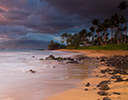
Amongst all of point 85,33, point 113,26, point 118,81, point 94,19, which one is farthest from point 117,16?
point 118,81

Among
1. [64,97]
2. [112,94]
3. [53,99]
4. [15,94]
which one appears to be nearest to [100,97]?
[112,94]

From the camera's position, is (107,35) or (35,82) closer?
(35,82)

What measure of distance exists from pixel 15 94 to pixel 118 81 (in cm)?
383

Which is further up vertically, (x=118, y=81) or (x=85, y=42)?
(x=85, y=42)

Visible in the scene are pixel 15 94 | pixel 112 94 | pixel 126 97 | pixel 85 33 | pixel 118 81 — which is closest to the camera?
pixel 126 97

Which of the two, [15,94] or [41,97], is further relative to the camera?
[15,94]

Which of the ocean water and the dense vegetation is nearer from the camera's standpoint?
the ocean water

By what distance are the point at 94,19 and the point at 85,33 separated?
25.1 meters

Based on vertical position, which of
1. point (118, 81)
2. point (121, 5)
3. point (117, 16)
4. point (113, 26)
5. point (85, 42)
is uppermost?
point (121, 5)

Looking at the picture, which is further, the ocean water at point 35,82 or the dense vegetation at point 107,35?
the dense vegetation at point 107,35

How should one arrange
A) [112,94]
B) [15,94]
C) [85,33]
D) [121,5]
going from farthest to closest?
[85,33]
[121,5]
[15,94]
[112,94]

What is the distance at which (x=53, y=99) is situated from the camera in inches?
117

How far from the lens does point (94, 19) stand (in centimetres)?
7356

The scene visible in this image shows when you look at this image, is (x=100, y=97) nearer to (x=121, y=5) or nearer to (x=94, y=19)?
(x=121, y=5)
